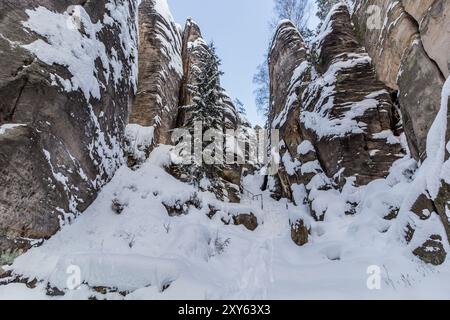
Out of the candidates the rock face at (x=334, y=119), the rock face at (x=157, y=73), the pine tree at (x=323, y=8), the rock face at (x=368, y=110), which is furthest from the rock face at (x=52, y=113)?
the pine tree at (x=323, y=8)

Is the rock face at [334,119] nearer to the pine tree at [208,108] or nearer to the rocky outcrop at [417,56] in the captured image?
the rocky outcrop at [417,56]

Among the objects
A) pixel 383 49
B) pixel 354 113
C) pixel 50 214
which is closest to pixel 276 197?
pixel 354 113

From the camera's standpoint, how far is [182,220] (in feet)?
32.7

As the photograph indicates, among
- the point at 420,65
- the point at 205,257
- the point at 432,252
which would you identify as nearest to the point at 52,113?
the point at 205,257

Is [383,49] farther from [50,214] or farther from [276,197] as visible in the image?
[50,214]

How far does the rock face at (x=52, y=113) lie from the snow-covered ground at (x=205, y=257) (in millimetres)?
733

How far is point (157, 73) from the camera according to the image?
1680cm

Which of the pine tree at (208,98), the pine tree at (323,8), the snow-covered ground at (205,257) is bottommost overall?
the snow-covered ground at (205,257)

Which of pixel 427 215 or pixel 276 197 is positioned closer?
pixel 427 215

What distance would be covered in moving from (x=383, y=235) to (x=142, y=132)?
11.6 metres

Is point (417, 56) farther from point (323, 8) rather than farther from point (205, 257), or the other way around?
point (323, 8)

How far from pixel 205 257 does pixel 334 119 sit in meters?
7.82

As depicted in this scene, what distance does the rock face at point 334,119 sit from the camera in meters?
10.0

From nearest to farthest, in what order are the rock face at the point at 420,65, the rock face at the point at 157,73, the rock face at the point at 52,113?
the rock face at the point at 420,65, the rock face at the point at 52,113, the rock face at the point at 157,73
